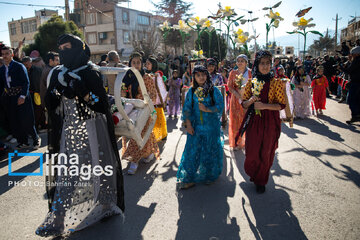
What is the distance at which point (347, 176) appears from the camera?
4.16 meters

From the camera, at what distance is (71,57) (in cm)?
278

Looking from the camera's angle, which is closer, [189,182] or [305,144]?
[189,182]

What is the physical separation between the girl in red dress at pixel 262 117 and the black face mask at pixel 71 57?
2.26 m

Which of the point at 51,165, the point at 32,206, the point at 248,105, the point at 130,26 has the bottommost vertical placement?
the point at 32,206

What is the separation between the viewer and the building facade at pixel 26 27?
45.6 metres

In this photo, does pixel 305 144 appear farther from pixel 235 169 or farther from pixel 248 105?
pixel 248 105

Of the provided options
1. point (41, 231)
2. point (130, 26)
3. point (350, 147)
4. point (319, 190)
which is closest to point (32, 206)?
point (41, 231)

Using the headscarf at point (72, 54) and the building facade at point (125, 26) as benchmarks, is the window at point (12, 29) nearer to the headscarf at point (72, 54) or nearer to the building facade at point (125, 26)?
the building facade at point (125, 26)

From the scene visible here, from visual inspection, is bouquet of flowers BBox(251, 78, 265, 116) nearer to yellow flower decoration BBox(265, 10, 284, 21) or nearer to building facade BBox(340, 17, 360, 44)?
yellow flower decoration BBox(265, 10, 284, 21)

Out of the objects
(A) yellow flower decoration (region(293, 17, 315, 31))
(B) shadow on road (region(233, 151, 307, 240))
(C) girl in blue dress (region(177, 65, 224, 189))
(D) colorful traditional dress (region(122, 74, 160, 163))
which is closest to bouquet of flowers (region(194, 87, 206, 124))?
(C) girl in blue dress (region(177, 65, 224, 189))

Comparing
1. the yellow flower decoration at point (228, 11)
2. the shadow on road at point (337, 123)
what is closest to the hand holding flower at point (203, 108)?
the yellow flower decoration at point (228, 11)

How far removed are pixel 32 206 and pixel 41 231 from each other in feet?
3.52

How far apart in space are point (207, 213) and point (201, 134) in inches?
45.4

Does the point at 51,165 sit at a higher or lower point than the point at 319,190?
higher
